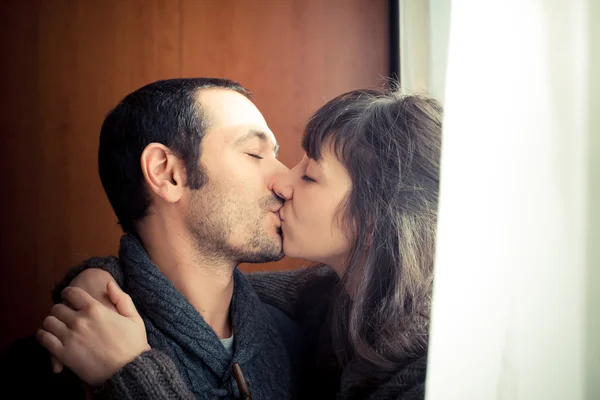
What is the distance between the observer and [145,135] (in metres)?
1.10

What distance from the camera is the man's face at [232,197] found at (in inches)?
42.7

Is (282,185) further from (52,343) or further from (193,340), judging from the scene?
(52,343)

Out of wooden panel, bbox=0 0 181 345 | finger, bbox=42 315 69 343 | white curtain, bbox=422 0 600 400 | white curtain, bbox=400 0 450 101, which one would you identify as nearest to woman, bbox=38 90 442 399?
white curtain, bbox=400 0 450 101

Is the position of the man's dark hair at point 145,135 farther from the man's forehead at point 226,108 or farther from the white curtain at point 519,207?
the white curtain at point 519,207

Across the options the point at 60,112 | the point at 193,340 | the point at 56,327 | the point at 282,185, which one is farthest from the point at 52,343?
the point at 60,112

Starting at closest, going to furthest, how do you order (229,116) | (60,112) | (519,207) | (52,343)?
(519,207) < (52,343) < (229,116) < (60,112)

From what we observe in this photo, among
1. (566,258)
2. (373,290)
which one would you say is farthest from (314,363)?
(566,258)

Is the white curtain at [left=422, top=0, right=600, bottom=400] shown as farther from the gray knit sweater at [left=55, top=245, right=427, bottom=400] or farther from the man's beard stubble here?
the man's beard stubble

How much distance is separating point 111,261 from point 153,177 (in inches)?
7.6

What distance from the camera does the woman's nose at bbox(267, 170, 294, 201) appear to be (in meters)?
1.10

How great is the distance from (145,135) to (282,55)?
78cm

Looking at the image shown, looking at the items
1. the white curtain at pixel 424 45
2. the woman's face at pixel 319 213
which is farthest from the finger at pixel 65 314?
the white curtain at pixel 424 45

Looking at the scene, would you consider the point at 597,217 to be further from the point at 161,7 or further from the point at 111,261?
the point at 161,7

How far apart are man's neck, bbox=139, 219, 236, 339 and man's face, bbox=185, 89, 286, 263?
0.02 metres
